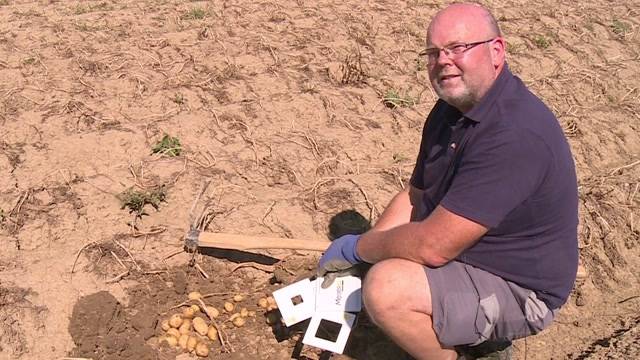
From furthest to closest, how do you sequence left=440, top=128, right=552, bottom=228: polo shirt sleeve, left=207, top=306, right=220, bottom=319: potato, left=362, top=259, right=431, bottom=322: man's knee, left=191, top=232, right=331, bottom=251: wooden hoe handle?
left=191, top=232, right=331, bottom=251: wooden hoe handle, left=207, top=306, right=220, bottom=319: potato, left=362, top=259, right=431, bottom=322: man's knee, left=440, top=128, right=552, bottom=228: polo shirt sleeve

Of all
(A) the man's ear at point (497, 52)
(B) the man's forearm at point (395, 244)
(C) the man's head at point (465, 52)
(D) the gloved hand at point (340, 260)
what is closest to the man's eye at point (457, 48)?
(C) the man's head at point (465, 52)

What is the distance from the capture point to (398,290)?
2547 millimetres

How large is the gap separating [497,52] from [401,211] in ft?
2.89

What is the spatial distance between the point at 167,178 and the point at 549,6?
5.71 meters

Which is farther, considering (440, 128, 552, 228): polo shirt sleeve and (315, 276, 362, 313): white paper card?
(315, 276, 362, 313): white paper card

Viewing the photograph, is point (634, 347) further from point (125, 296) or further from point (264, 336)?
point (125, 296)

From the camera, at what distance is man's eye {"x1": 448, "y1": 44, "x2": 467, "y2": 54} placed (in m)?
2.47

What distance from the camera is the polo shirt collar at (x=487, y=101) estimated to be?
2445 mm

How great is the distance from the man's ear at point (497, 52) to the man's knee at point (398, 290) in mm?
819

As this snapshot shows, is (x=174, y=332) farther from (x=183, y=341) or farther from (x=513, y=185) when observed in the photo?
(x=513, y=185)

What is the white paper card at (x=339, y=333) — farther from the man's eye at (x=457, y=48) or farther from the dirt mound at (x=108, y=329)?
the man's eye at (x=457, y=48)

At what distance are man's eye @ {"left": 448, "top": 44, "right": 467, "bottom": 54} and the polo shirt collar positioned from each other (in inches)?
Result: 6.8

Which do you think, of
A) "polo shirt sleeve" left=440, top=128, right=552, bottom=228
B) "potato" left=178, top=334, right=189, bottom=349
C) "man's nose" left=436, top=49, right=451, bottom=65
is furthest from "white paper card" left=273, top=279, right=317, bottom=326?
"man's nose" left=436, top=49, right=451, bottom=65

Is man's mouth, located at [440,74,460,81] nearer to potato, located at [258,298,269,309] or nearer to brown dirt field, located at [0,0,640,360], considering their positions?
brown dirt field, located at [0,0,640,360]
